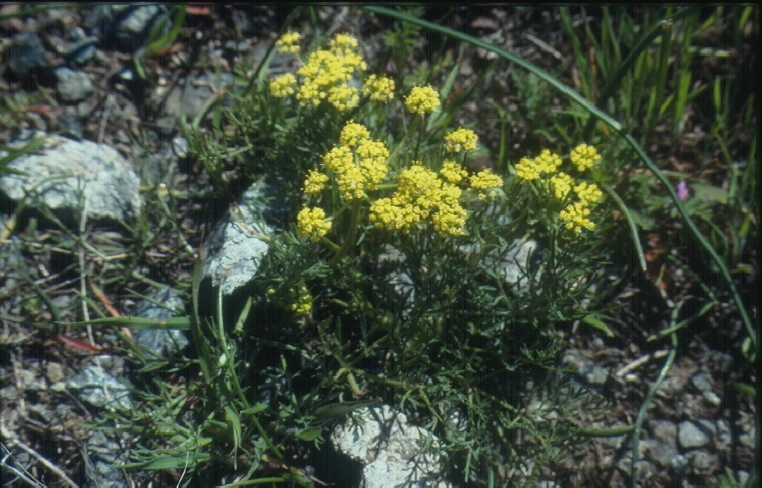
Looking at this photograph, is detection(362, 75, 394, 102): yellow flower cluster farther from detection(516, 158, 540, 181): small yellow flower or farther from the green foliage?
detection(516, 158, 540, 181): small yellow flower

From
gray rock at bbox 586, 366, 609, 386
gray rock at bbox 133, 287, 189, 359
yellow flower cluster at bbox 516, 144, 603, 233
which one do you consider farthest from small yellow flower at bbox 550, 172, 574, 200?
gray rock at bbox 133, 287, 189, 359

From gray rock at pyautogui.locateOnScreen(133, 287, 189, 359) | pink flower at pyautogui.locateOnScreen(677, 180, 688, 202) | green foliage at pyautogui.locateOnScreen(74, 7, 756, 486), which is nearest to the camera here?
green foliage at pyautogui.locateOnScreen(74, 7, 756, 486)

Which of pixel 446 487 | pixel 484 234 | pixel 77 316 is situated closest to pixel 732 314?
pixel 484 234

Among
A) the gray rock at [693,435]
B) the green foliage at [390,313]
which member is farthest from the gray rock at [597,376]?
the gray rock at [693,435]

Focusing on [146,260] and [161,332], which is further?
[146,260]

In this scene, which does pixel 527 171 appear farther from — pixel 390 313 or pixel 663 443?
pixel 663 443

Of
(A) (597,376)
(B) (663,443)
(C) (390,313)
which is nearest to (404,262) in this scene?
(C) (390,313)
